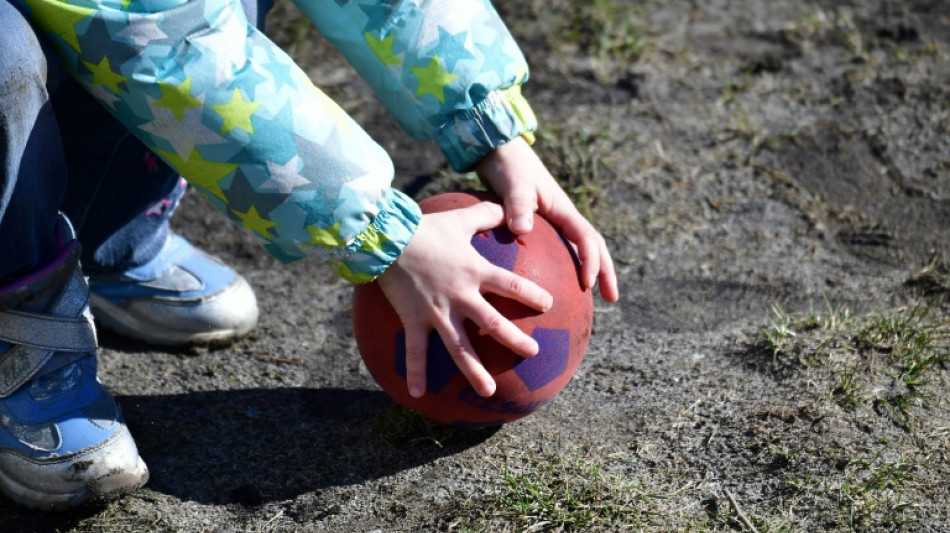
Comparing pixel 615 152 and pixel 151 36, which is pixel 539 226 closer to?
pixel 151 36

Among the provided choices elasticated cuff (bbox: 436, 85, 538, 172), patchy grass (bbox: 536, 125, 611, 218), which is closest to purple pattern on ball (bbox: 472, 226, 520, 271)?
elasticated cuff (bbox: 436, 85, 538, 172)

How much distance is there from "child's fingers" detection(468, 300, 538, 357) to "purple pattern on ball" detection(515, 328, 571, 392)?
0.07 m

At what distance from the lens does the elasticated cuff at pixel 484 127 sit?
243cm

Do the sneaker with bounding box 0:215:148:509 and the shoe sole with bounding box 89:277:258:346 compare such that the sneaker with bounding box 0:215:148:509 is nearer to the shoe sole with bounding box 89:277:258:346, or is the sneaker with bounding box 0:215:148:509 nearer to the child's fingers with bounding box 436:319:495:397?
the shoe sole with bounding box 89:277:258:346

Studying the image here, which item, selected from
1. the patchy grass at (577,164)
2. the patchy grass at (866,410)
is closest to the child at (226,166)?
the patchy grass at (866,410)

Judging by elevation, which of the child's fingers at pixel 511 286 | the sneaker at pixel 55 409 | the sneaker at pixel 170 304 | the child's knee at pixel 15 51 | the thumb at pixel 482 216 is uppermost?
the child's knee at pixel 15 51

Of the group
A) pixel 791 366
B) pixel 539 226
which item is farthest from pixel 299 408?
pixel 791 366

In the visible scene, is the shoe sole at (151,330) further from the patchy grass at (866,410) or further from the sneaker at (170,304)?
the patchy grass at (866,410)

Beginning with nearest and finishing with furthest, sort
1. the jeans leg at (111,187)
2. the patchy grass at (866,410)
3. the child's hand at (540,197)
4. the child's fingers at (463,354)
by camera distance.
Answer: the child's fingers at (463,354), the patchy grass at (866,410), the child's hand at (540,197), the jeans leg at (111,187)

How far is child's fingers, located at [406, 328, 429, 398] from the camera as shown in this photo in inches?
87.5

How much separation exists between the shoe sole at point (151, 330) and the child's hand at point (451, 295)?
2.78 ft

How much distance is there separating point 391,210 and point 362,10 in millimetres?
554

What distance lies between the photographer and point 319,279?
10.6 ft

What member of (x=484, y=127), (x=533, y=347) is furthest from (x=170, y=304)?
(x=533, y=347)
